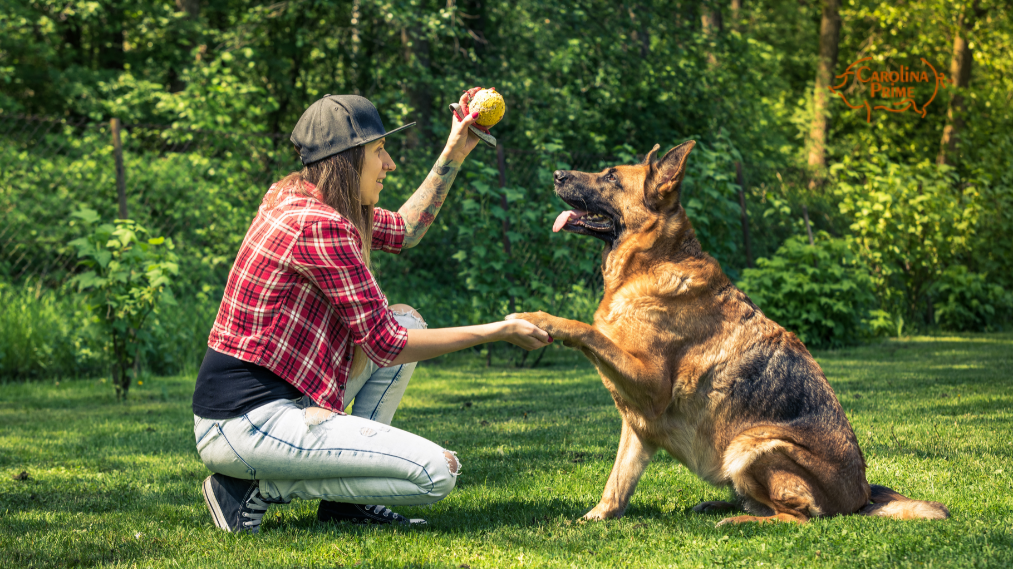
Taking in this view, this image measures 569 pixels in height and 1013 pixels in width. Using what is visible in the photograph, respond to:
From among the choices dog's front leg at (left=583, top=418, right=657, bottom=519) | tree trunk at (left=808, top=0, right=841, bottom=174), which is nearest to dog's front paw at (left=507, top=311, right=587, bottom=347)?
dog's front leg at (left=583, top=418, right=657, bottom=519)

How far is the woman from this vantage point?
3.18 metres

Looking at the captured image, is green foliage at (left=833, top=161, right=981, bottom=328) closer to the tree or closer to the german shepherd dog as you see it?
the tree

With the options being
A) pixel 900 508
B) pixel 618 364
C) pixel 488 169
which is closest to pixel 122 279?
pixel 488 169

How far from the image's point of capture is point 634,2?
48.1ft

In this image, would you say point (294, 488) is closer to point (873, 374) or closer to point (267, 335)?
point (267, 335)

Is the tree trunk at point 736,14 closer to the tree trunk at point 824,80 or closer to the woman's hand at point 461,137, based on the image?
the tree trunk at point 824,80

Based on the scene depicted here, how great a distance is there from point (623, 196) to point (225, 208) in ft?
25.3

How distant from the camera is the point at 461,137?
4207 mm

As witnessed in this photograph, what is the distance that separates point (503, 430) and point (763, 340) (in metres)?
2.55

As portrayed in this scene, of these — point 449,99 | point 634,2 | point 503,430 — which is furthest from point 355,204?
point 634,2

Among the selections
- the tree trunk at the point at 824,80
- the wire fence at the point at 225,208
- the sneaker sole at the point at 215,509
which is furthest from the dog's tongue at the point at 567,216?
the tree trunk at the point at 824,80

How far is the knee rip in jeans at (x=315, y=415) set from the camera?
321 centimetres

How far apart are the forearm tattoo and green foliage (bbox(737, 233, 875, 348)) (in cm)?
700

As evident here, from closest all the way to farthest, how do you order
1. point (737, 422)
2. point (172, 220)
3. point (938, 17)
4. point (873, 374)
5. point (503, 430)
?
1. point (737, 422)
2. point (503, 430)
3. point (873, 374)
4. point (172, 220)
5. point (938, 17)
